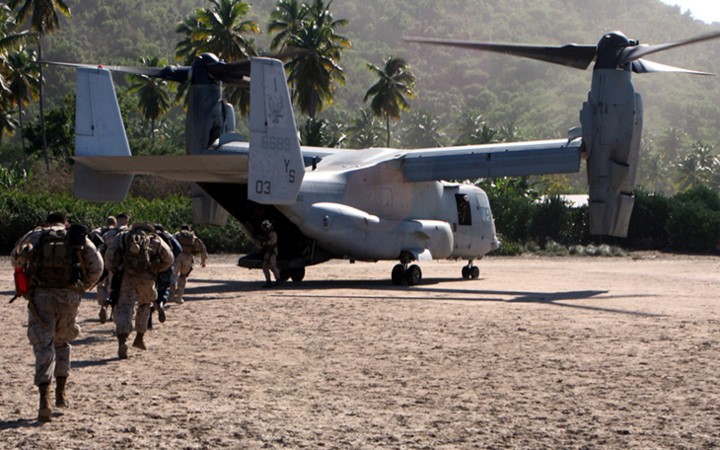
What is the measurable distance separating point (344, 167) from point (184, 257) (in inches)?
296

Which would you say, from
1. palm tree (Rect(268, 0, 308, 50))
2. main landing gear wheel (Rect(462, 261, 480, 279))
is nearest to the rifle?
main landing gear wheel (Rect(462, 261, 480, 279))

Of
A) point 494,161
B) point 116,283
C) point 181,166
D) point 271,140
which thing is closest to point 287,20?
point 494,161

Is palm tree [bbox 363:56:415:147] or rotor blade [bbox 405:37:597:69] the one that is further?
palm tree [bbox 363:56:415:147]

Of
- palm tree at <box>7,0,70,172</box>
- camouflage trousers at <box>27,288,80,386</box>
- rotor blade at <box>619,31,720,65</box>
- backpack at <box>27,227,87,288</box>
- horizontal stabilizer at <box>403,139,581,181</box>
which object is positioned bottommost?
camouflage trousers at <box>27,288,80,386</box>

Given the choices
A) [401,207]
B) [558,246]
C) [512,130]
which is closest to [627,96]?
[401,207]

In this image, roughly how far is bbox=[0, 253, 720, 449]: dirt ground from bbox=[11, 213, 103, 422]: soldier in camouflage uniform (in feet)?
1.79

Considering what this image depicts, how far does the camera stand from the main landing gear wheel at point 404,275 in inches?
987

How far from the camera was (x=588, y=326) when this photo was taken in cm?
1609

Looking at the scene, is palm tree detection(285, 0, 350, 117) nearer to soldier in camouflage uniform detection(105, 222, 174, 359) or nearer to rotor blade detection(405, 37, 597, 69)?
rotor blade detection(405, 37, 597, 69)

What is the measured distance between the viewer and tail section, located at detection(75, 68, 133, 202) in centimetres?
2162

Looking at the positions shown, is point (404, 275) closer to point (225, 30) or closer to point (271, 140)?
point (271, 140)

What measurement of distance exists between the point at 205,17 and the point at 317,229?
37.4 metres

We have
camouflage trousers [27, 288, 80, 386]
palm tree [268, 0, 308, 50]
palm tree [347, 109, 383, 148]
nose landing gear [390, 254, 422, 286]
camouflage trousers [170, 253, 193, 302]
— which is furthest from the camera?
palm tree [347, 109, 383, 148]

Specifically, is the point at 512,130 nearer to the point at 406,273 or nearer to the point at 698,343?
the point at 406,273
